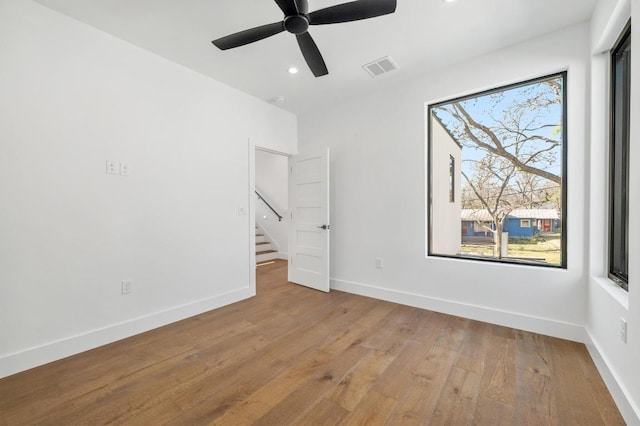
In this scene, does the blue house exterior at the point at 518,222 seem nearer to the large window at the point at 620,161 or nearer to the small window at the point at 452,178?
the small window at the point at 452,178

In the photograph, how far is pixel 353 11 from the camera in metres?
1.76

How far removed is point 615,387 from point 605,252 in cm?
104

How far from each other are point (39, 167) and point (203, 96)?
1.70 m

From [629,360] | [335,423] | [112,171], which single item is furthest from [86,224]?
[629,360]

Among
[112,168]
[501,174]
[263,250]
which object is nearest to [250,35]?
[112,168]

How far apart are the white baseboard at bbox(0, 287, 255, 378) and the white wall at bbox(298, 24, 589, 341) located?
189 centimetres

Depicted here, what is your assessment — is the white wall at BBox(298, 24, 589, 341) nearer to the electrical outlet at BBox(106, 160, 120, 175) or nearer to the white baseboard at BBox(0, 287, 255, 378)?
the white baseboard at BBox(0, 287, 255, 378)

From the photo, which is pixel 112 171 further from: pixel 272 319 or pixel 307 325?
pixel 307 325

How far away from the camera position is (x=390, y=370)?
1976mm

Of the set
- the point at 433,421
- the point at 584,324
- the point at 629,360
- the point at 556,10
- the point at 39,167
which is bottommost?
the point at 433,421

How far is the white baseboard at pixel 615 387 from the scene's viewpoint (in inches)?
55.4

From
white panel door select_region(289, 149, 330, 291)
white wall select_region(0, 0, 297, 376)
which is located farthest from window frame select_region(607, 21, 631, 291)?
white wall select_region(0, 0, 297, 376)

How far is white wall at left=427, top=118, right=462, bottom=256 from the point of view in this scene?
126 inches

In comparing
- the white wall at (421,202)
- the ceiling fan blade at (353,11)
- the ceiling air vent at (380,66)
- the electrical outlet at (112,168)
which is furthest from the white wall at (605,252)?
the electrical outlet at (112,168)
